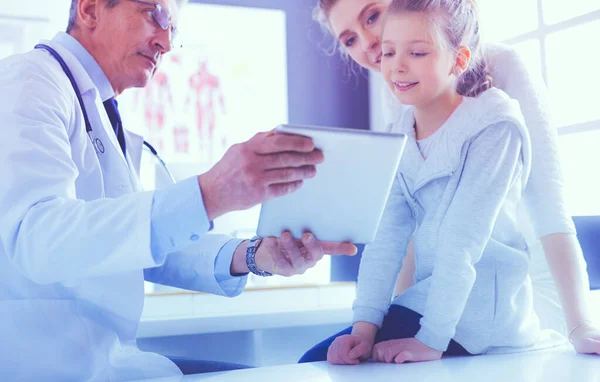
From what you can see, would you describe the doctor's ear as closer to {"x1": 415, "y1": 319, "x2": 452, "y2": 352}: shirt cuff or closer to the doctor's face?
the doctor's face

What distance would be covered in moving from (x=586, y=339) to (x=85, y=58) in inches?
46.8

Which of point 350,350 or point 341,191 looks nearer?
point 341,191

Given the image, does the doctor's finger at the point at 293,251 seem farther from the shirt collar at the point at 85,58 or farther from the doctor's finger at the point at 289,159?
the shirt collar at the point at 85,58

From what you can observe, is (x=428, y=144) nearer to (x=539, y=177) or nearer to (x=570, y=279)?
(x=539, y=177)

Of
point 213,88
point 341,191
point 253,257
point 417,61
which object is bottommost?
point 253,257

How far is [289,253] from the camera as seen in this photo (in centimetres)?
119

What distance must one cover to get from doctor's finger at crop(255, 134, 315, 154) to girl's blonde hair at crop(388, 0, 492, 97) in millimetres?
576

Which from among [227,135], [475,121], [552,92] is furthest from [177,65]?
[475,121]

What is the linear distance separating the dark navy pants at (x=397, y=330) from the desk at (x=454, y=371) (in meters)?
0.06

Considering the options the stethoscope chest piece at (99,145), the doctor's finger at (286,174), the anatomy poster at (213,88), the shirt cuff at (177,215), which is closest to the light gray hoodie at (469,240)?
the doctor's finger at (286,174)

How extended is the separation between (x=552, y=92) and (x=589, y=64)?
0.71ft

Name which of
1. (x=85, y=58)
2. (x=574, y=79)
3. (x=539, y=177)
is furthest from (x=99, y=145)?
(x=574, y=79)

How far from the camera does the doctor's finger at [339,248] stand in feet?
3.81

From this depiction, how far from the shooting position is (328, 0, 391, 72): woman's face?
187cm
